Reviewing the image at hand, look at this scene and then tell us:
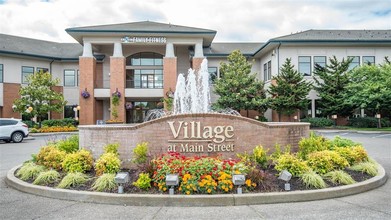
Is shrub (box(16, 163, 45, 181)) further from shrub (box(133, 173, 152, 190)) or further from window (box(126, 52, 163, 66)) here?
window (box(126, 52, 163, 66))

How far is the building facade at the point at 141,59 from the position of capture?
31.0 m

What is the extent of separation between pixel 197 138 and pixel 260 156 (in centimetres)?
183

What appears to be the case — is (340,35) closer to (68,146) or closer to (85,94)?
(85,94)

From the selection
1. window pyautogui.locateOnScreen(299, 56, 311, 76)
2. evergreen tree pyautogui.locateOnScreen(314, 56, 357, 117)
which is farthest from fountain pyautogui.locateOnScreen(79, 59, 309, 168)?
window pyautogui.locateOnScreen(299, 56, 311, 76)

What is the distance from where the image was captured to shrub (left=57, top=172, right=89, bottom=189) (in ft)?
22.1

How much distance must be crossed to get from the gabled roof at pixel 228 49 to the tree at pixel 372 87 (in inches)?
471

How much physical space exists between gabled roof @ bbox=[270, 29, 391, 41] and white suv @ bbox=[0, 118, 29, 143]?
23.6 meters

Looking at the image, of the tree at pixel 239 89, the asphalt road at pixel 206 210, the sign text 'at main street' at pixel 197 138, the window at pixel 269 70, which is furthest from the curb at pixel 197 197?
the window at pixel 269 70

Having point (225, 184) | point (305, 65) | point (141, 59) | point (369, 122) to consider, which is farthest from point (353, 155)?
point (141, 59)

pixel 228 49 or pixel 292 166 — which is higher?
pixel 228 49

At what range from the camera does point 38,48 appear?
3678 cm

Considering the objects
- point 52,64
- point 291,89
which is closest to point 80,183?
point 291,89

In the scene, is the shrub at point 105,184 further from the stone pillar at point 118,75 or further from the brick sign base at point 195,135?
the stone pillar at point 118,75

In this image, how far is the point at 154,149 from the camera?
8.49m
